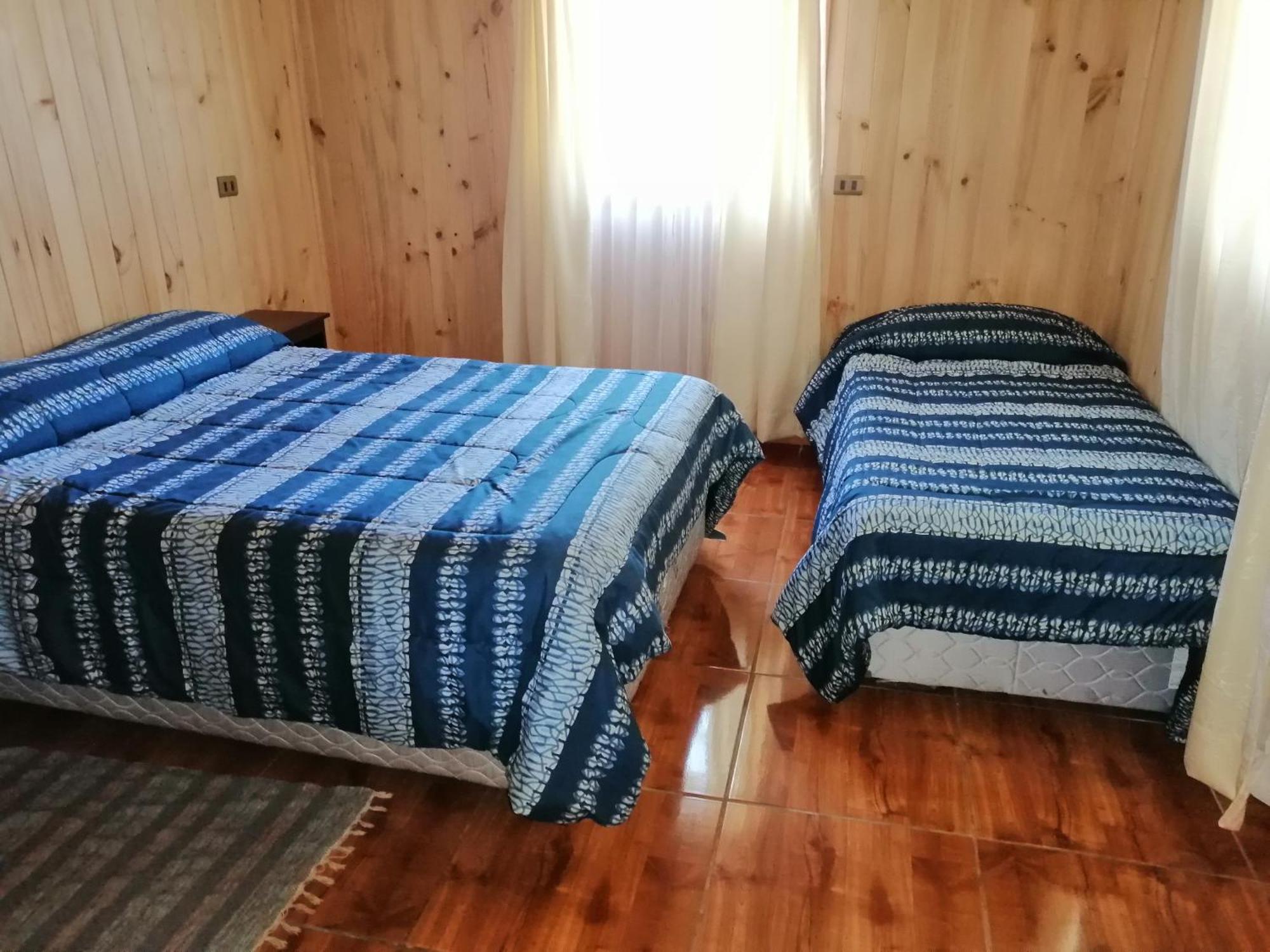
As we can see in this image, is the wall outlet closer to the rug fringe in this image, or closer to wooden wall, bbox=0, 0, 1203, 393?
wooden wall, bbox=0, 0, 1203, 393

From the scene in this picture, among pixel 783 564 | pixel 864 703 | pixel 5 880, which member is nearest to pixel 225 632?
pixel 5 880

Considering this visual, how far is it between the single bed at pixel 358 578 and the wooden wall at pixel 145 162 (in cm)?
56

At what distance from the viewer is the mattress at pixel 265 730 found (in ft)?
6.30

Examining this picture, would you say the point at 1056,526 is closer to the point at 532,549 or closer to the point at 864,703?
the point at 864,703

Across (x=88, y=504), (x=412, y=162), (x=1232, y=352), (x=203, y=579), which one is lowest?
(x=203, y=579)

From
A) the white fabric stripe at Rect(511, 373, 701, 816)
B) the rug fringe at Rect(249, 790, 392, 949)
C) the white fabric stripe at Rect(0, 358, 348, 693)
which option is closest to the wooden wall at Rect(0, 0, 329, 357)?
the white fabric stripe at Rect(0, 358, 348, 693)

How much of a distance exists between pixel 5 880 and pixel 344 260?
2848 mm

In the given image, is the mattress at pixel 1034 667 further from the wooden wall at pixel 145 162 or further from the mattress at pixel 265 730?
the wooden wall at pixel 145 162

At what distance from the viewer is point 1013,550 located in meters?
2.08

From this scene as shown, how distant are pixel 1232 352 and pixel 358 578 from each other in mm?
2090

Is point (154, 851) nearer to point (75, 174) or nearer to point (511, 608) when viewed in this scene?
point (511, 608)

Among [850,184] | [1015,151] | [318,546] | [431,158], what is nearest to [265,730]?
[318,546]

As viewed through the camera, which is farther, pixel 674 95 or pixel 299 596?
pixel 674 95

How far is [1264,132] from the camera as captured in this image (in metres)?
2.19
